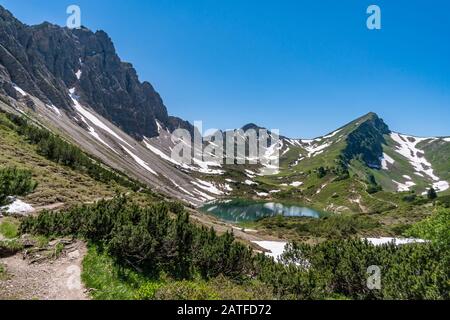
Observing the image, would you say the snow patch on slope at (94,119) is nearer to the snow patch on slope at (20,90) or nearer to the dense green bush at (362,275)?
the snow patch on slope at (20,90)

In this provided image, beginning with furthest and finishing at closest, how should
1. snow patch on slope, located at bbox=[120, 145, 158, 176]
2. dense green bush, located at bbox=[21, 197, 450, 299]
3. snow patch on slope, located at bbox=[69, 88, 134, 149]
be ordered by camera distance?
snow patch on slope, located at bbox=[69, 88, 134, 149], snow patch on slope, located at bbox=[120, 145, 158, 176], dense green bush, located at bbox=[21, 197, 450, 299]

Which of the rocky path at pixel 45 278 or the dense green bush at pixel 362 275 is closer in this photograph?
the rocky path at pixel 45 278

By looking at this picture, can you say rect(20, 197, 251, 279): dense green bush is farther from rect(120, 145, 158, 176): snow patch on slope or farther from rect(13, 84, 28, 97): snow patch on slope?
rect(120, 145, 158, 176): snow patch on slope

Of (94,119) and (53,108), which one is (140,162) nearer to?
(53,108)

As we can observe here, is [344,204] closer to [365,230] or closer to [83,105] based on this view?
[365,230]

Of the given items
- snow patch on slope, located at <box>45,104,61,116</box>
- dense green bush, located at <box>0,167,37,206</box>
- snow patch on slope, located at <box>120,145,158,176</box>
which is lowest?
dense green bush, located at <box>0,167,37,206</box>

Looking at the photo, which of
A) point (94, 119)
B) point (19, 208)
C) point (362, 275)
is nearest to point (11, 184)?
point (19, 208)

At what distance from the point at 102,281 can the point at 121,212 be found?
7098mm

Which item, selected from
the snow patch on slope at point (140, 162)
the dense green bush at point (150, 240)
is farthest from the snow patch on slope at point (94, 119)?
the dense green bush at point (150, 240)

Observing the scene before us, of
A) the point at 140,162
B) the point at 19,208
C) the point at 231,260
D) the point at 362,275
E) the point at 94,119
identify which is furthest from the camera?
the point at 94,119

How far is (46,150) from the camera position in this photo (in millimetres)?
58000

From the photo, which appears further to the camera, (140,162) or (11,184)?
(140,162)

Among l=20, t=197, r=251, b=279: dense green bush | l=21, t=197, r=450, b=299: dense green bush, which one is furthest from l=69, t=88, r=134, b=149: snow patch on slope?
l=21, t=197, r=450, b=299: dense green bush
